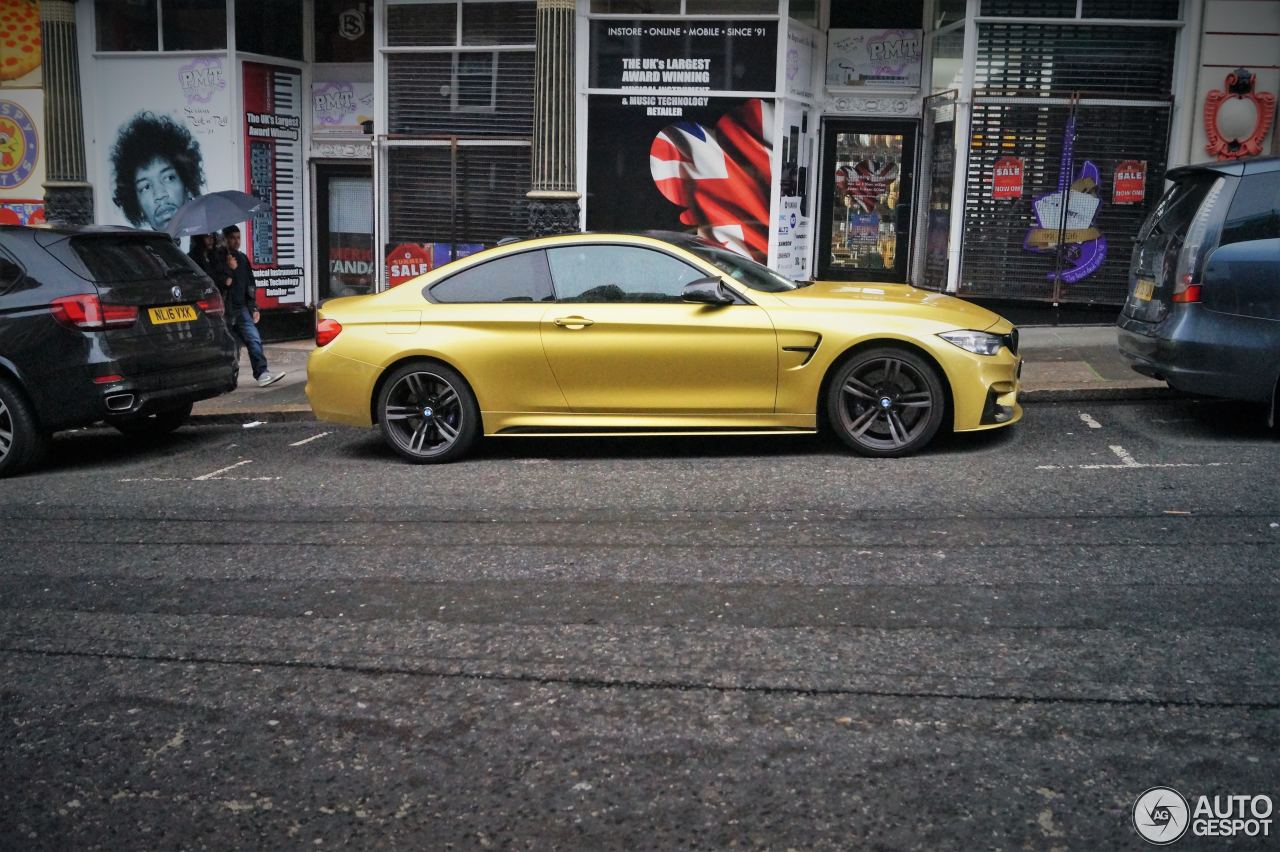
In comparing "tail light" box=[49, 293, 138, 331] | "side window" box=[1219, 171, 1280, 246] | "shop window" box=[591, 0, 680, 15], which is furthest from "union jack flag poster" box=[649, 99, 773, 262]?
"tail light" box=[49, 293, 138, 331]

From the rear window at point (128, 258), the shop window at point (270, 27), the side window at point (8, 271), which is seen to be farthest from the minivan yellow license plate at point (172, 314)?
the shop window at point (270, 27)

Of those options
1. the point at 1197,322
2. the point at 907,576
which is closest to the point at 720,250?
the point at 1197,322

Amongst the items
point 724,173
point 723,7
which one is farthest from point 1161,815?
point 723,7

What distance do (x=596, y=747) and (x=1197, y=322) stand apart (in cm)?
632

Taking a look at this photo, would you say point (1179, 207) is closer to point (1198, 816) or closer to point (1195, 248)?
point (1195, 248)

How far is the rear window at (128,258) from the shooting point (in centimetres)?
978

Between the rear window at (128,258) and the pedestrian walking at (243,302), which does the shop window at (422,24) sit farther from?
the rear window at (128,258)

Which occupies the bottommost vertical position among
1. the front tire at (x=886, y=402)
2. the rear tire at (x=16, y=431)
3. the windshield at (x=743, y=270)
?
the rear tire at (x=16, y=431)

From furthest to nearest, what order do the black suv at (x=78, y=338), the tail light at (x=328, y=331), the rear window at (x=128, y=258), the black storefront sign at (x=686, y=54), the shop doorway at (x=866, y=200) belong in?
the shop doorway at (x=866, y=200)
the black storefront sign at (x=686, y=54)
the rear window at (x=128, y=258)
the black suv at (x=78, y=338)
the tail light at (x=328, y=331)

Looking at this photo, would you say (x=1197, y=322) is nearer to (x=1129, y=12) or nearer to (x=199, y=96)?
(x=1129, y=12)

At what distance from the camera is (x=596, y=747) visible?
14.1 feet

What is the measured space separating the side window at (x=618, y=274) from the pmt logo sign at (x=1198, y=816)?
5.62 metres

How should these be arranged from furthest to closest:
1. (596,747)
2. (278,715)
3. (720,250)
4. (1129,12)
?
(1129,12), (720,250), (278,715), (596,747)

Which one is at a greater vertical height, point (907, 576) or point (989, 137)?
point (989, 137)
